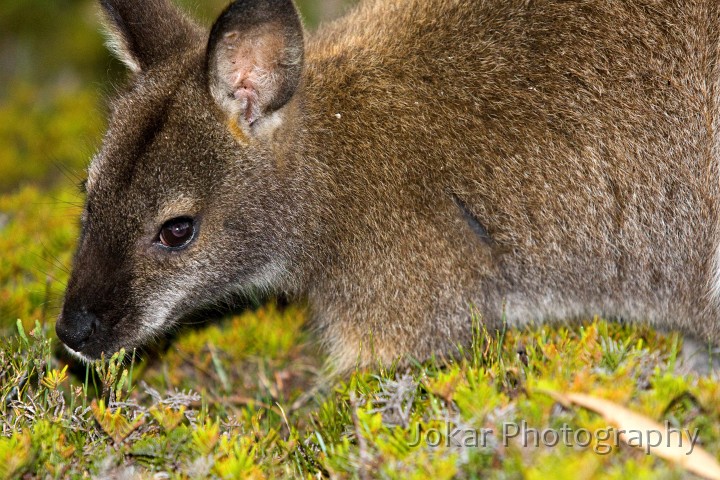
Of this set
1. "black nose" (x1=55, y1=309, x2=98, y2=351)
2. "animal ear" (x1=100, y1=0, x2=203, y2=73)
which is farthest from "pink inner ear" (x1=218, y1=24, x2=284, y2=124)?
"black nose" (x1=55, y1=309, x2=98, y2=351)

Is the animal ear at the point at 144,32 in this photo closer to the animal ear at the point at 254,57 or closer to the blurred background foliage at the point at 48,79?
the animal ear at the point at 254,57

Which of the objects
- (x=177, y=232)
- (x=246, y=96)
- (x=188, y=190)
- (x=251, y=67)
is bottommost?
(x=177, y=232)

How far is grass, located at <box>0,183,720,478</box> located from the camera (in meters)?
2.61

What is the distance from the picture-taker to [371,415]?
3.09 m

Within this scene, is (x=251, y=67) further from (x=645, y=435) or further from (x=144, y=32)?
(x=645, y=435)

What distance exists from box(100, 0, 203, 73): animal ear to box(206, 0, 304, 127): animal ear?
55 centimetres

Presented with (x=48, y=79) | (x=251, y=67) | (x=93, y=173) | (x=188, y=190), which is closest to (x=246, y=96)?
(x=251, y=67)

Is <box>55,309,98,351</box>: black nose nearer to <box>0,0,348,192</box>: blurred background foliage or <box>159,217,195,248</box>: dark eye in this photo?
<box>159,217,195,248</box>: dark eye

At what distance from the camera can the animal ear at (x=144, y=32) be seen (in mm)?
4117

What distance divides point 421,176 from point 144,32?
1.62 metres

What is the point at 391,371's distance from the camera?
3.65 m

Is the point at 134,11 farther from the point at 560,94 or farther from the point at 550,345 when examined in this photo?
the point at 550,345

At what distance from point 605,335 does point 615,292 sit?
0.42m

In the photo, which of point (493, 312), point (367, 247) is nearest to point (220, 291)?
point (367, 247)
